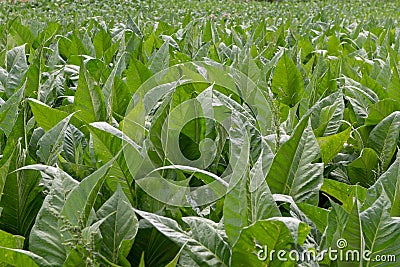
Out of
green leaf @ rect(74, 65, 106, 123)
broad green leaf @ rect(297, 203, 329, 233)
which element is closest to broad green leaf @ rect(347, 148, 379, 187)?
broad green leaf @ rect(297, 203, 329, 233)

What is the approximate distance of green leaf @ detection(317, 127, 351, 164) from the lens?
1.73 meters

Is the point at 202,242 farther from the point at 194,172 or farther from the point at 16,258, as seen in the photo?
the point at 16,258

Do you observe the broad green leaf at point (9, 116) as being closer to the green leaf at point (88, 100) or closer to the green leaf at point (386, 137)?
the green leaf at point (88, 100)

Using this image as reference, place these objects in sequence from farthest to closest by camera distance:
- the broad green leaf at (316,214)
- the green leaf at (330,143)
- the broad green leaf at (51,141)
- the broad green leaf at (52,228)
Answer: the green leaf at (330,143) → the broad green leaf at (51,141) → the broad green leaf at (316,214) → the broad green leaf at (52,228)

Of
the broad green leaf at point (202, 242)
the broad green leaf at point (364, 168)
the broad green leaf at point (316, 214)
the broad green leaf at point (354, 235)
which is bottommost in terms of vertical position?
the broad green leaf at point (364, 168)

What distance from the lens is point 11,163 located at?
4.55 ft

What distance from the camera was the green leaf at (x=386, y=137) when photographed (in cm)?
184

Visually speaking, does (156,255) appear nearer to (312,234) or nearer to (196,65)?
(312,234)

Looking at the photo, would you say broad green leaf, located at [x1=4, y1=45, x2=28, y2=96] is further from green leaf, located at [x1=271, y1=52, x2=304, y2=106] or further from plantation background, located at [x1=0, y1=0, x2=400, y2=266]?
green leaf, located at [x1=271, y1=52, x2=304, y2=106]

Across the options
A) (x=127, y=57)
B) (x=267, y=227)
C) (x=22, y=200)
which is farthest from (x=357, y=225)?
(x=127, y=57)

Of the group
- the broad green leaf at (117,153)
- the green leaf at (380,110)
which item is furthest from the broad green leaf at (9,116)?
the green leaf at (380,110)

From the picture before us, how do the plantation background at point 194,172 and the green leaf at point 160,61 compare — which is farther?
the green leaf at point 160,61

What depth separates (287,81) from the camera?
246cm

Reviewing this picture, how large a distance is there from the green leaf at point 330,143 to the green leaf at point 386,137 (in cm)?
18
